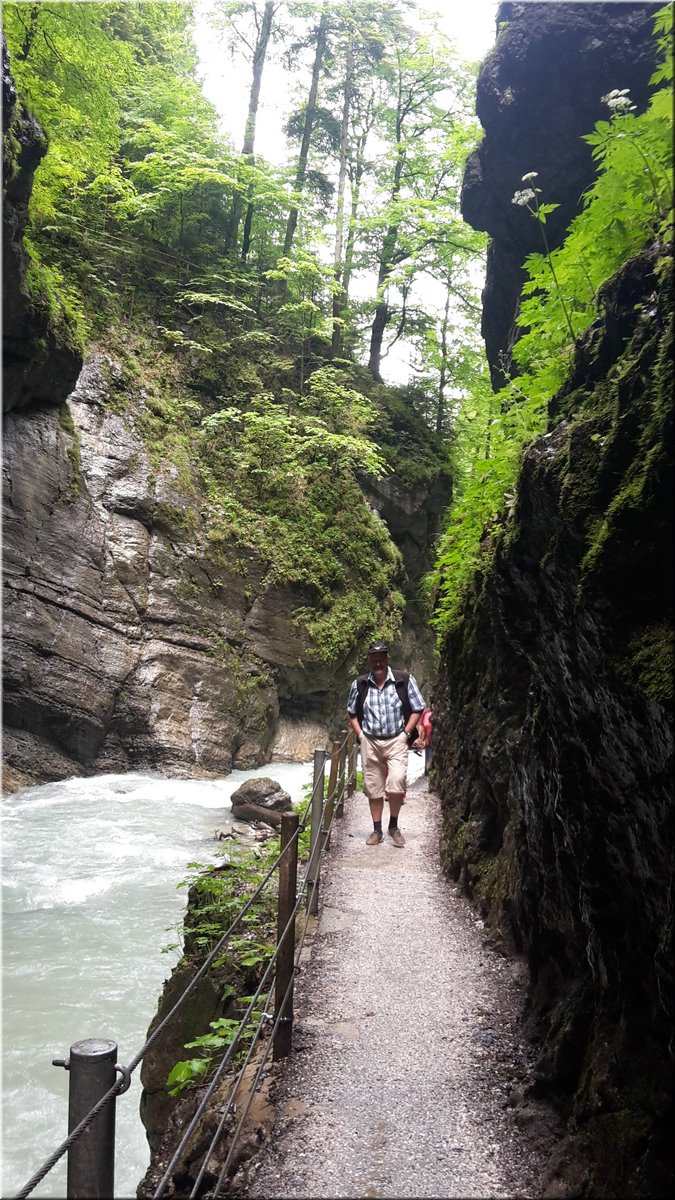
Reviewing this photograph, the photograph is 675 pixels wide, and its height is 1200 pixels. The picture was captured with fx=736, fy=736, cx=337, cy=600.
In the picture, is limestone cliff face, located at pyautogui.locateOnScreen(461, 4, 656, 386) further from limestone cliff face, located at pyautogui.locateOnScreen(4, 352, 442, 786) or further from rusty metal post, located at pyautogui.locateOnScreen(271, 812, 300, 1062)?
limestone cliff face, located at pyautogui.locateOnScreen(4, 352, 442, 786)

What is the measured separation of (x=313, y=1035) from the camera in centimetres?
414

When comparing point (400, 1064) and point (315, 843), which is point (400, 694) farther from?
point (400, 1064)

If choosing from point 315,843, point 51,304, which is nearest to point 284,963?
point 315,843

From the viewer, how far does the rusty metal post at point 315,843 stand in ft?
18.7

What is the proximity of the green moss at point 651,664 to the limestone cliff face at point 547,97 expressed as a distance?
6.09 metres

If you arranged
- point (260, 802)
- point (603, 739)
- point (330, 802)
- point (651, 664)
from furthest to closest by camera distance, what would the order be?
point (260, 802) < point (330, 802) < point (603, 739) < point (651, 664)

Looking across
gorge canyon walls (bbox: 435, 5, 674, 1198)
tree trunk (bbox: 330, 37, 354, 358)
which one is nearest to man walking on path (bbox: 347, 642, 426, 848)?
gorge canyon walls (bbox: 435, 5, 674, 1198)

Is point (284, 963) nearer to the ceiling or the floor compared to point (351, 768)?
nearer to the floor

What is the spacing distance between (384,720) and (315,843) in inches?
79.9

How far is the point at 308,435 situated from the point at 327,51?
16855 millimetres

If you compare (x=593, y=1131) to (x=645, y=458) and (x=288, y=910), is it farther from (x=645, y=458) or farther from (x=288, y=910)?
(x=645, y=458)

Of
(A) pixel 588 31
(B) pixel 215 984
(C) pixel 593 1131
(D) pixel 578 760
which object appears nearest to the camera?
(C) pixel 593 1131

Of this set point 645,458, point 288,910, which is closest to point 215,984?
point 288,910

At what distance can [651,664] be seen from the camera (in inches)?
89.9
